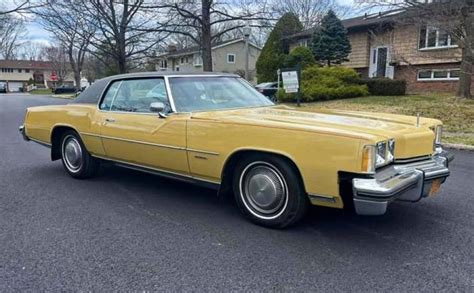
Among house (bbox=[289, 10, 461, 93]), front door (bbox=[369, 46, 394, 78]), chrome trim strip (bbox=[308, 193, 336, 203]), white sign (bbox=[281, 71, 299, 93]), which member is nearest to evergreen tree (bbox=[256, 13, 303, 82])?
house (bbox=[289, 10, 461, 93])

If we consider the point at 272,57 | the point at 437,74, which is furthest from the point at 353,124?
the point at 272,57

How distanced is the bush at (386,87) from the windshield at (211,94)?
15749 mm

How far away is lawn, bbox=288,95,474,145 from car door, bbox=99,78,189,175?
13.4 ft

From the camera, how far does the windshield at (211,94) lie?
4484 millimetres

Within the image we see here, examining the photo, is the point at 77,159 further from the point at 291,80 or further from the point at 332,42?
the point at 332,42

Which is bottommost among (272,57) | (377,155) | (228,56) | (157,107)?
(377,155)

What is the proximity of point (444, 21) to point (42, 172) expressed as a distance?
1116 centimetres

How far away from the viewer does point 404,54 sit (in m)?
22.9

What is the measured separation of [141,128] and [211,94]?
35.0 inches

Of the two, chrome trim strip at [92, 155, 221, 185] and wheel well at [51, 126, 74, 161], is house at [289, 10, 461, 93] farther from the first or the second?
chrome trim strip at [92, 155, 221, 185]

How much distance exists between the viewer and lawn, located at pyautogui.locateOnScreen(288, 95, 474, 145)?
9.55m

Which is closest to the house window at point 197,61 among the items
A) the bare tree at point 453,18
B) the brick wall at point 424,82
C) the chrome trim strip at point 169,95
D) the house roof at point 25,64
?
the brick wall at point 424,82

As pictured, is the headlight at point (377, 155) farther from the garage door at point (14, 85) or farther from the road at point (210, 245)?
the garage door at point (14, 85)

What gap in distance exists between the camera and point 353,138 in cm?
313
